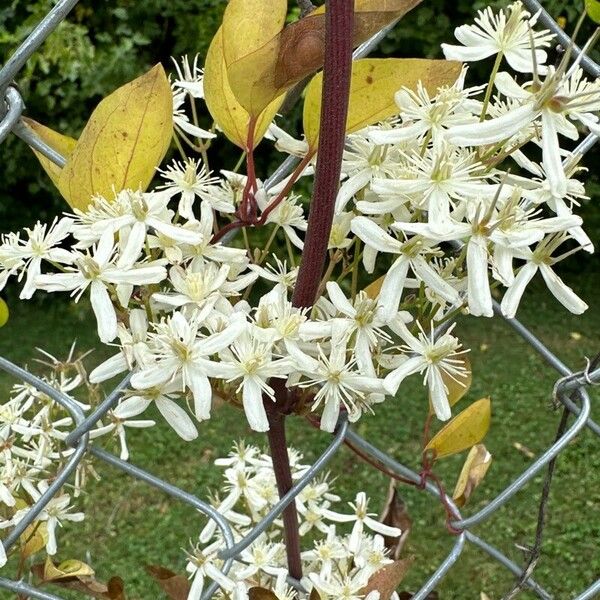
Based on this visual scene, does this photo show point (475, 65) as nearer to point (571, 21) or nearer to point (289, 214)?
point (571, 21)

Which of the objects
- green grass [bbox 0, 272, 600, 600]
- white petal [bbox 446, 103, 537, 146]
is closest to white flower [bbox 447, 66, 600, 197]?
white petal [bbox 446, 103, 537, 146]

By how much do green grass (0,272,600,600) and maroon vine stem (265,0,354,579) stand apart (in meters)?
1.34

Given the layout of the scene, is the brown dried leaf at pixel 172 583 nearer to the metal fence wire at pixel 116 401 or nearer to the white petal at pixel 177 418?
the metal fence wire at pixel 116 401

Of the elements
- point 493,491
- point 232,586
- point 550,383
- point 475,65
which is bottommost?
point 550,383

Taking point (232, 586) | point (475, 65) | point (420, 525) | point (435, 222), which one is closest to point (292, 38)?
point (435, 222)

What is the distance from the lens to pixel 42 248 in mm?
431

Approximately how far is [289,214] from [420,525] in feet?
5.12

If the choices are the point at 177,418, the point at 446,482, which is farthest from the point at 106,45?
the point at 177,418

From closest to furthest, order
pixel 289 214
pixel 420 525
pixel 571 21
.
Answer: pixel 289 214 → pixel 420 525 → pixel 571 21

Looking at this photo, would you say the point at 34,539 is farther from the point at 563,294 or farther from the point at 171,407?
the point at 563,294

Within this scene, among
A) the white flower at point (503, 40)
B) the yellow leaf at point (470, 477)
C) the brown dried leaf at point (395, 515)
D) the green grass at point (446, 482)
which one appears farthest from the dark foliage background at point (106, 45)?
the white flower at point (503, 40)

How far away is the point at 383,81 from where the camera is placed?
1.41ft

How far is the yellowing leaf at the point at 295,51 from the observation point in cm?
39

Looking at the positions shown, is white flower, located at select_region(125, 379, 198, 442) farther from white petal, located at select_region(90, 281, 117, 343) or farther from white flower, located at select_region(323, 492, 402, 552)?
white flower, located at select_region(323, 492, 402, 552)
